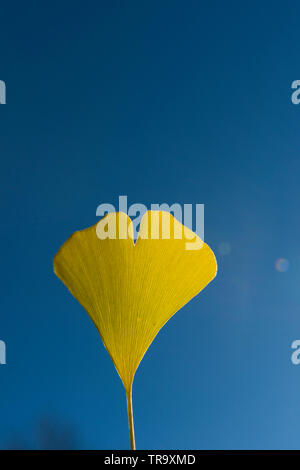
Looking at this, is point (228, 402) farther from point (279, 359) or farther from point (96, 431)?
point (96, 431)

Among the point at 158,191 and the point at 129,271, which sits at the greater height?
the point at 158,191

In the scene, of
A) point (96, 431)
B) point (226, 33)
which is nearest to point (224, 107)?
point (226, 33)

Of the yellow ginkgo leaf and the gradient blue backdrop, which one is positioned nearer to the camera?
the yellow ginkgo leaf

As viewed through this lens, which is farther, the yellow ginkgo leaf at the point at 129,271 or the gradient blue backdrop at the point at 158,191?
the gradient blue backdrop at the point at 158,191

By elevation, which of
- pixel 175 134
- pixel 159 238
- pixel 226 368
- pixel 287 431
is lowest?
pixel 287 431
